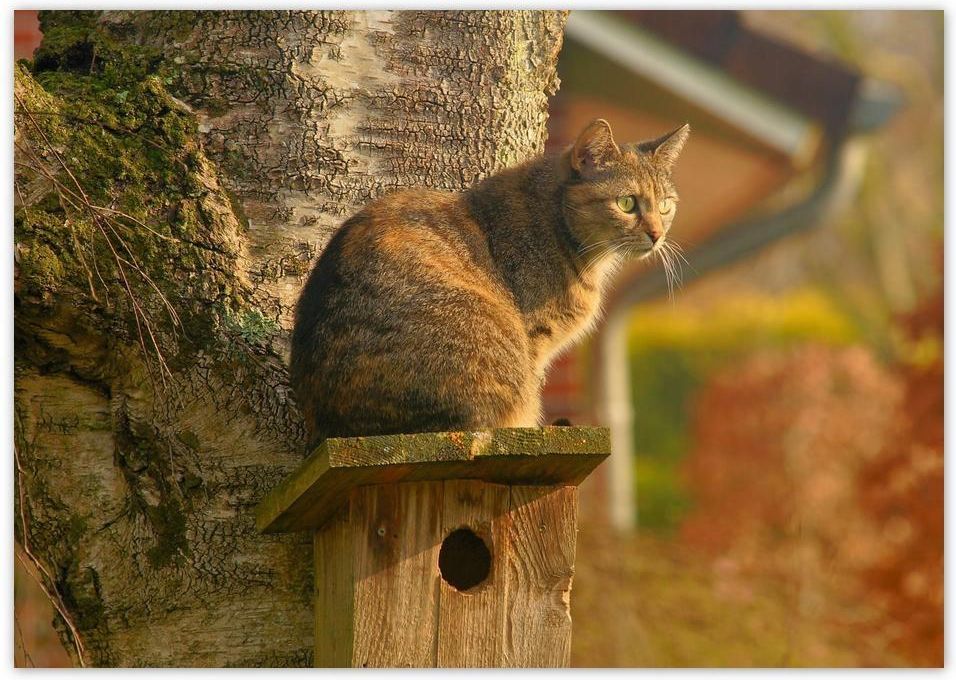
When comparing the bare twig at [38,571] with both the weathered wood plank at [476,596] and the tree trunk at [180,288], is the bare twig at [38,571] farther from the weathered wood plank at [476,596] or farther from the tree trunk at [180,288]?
the weathered wood plank at [476,596]

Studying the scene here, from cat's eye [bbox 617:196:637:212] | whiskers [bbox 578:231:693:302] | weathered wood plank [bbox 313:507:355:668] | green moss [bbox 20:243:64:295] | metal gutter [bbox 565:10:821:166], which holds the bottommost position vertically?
weathered wood plank [bbox 313:507:355:668]

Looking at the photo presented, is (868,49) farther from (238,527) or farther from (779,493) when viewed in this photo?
(238,527)

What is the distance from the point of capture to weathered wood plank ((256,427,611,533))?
2.17m

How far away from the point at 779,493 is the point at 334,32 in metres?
5.80

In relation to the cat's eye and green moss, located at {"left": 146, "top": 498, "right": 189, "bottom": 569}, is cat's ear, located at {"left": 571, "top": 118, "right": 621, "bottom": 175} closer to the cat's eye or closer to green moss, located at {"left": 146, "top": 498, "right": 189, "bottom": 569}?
the cat's eye

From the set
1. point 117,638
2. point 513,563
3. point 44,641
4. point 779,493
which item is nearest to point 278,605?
point 117,638

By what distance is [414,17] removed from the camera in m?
2.94

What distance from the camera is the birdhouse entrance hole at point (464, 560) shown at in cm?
249

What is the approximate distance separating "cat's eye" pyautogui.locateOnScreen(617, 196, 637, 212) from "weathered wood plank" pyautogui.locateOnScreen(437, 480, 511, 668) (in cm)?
77

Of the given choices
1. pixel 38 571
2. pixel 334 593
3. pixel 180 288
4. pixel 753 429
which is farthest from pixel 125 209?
pixel 753 429

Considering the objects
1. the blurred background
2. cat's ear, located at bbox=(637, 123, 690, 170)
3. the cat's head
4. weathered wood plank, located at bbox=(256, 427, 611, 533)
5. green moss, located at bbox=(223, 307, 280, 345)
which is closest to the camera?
weathered wood plank, located at bbox=(256, 427, 611, 533)

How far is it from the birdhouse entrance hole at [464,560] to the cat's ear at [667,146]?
41.9 inches

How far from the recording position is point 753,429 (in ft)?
26.3

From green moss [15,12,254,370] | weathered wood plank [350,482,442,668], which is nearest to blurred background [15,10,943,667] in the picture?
green moss [15,12,254,370]
